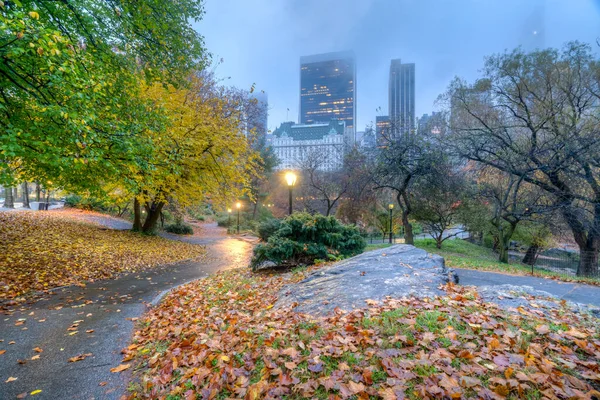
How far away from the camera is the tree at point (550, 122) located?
36.7ft

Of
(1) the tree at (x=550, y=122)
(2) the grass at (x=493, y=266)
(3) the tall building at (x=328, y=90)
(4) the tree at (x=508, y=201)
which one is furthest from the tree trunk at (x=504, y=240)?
(3) the tall building at (x=328, y=90)

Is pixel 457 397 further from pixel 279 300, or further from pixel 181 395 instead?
pixel 279 300

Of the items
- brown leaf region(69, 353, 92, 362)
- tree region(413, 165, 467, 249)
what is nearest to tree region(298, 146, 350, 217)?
tree region(413, 165, 467, 249)

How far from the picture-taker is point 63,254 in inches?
352

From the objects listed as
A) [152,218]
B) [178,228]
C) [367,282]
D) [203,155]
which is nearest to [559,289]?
[367,282]

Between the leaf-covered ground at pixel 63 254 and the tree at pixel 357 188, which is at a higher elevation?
the tree at pixel 357 188

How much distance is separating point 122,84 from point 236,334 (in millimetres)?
7317

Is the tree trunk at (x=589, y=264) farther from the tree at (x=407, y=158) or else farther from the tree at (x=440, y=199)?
the tree at (x=407, y=158)

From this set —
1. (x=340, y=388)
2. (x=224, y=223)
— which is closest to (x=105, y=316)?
(x=340, y=388)

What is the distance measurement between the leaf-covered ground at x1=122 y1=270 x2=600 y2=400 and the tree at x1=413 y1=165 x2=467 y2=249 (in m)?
12.3

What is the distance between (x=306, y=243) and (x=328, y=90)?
621 feet

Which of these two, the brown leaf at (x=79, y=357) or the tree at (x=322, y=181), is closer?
the brown leaf at (x=79, y=357)

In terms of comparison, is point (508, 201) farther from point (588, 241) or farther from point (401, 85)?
point (401, 85)

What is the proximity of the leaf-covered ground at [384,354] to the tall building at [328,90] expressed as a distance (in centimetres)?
16548
